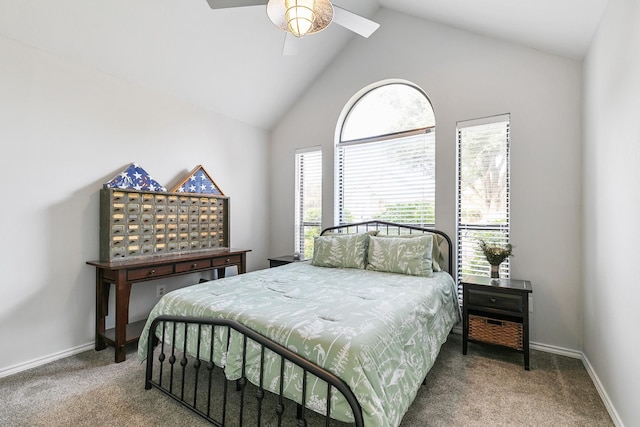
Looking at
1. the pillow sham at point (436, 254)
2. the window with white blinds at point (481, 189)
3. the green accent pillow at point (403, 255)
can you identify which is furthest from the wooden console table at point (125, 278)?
the window with white blinds at point (481, 189)

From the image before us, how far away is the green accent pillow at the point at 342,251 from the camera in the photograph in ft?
10.8

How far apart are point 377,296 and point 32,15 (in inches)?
133

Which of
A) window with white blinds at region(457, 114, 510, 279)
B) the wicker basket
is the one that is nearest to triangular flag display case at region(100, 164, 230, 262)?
window with white blinds at region(457, 114, 510, 279)

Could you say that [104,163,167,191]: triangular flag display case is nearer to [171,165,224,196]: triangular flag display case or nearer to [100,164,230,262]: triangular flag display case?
[100,164,230,262]: triangular flag display case

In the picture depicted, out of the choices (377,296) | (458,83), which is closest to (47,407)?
(377,296)

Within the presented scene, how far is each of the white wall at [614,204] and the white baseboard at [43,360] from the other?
4.04 metres

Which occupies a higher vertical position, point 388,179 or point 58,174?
point 388,179

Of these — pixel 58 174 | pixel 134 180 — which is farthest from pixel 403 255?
pixel 58 174

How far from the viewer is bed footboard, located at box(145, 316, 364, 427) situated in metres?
1.46

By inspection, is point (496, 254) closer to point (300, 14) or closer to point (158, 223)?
point (300, 14)

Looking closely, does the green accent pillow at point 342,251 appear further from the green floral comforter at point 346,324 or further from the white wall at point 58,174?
the white wall at point 58,174

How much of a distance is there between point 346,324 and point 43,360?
2753 mm

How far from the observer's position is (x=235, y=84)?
3855 mm

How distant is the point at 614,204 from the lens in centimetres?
197
